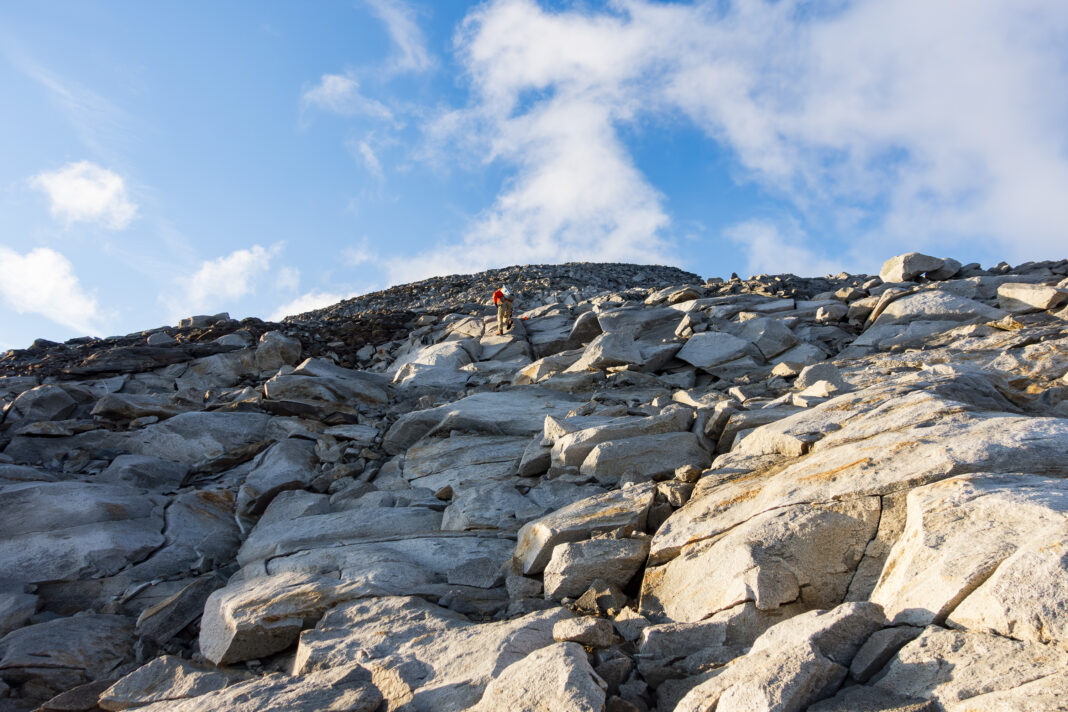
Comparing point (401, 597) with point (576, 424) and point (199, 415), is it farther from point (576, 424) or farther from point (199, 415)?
point (199, 415)

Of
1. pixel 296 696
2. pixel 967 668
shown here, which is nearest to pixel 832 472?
pixel 967 668

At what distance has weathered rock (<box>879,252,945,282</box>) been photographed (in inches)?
778

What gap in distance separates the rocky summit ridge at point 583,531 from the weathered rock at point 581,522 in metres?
0.05

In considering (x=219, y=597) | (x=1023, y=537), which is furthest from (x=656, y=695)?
(x=219, y=597)

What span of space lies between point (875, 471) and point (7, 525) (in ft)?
35.8

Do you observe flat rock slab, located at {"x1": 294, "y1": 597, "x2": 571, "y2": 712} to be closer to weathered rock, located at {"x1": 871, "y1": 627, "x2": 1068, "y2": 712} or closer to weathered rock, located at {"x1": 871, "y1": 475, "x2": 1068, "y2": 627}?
weathered rock, located at {"x1": 871, "y1": 627, "x2": 1068, "y2": 712}

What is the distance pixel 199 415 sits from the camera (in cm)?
1333

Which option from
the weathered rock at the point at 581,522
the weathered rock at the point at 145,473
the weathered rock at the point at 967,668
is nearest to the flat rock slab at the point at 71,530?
the weathered rock at the point at 145,473

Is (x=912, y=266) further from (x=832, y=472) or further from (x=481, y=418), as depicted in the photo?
(x=832, y=472)

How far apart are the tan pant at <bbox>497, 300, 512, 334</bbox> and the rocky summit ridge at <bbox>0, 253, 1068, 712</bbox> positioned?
4369 millimetres

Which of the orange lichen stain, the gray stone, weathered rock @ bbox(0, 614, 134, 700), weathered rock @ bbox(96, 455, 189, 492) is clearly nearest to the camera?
the gray stone

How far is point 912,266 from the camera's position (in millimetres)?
19828

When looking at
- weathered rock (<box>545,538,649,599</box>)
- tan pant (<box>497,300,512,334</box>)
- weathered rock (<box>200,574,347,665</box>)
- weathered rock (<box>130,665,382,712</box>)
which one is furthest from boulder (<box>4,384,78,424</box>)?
weathered rock (<box>545,538,649,599</box>)

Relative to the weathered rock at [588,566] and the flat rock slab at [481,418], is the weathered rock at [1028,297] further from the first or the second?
the weathered rock at [588,566]
